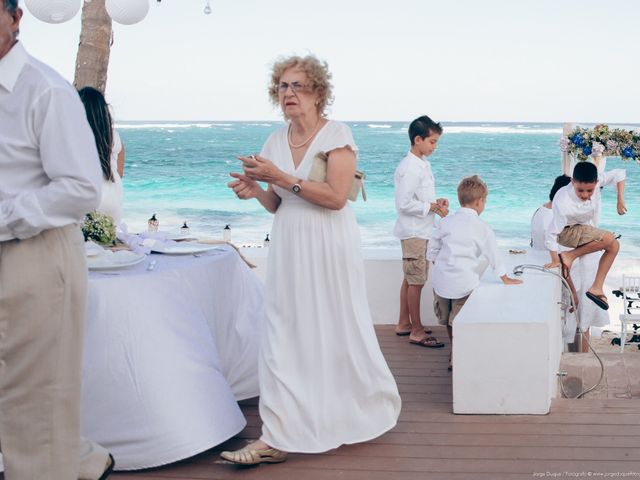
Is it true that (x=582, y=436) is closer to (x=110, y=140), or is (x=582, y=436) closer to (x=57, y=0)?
(x=110, y=140)

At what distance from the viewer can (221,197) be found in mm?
32562

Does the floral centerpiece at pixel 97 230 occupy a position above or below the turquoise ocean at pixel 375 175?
above

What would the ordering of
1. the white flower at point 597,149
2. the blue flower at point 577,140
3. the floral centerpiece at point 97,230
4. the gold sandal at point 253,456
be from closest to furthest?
the gold sandal at point 253,456
the floral centerpiece at point 97,230
the white flower at point 597,149
the blue flower at point 577,140

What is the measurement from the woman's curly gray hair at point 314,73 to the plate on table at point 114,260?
35.0 inches

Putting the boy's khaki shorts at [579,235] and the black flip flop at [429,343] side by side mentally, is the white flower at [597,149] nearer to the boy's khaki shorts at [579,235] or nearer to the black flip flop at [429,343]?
the boy's khaki shorts at [579,235]

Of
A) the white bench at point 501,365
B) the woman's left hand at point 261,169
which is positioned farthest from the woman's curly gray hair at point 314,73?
the white bench at point 501,365

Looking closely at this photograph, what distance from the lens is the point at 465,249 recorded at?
570 centimetres

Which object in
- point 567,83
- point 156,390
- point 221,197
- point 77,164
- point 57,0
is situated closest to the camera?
point 77,164

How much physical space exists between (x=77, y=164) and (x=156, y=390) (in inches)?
54.4

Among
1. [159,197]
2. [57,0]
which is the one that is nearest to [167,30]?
[159,197]

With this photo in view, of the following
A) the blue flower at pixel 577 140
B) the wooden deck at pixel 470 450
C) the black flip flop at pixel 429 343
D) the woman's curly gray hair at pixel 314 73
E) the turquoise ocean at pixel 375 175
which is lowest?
the turquoise ocean at pixel 375 175

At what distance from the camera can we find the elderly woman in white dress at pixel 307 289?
12.8 feet

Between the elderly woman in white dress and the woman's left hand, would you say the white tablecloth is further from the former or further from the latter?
the woman's left hand

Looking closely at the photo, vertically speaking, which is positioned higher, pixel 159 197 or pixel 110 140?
pixel 110 140
